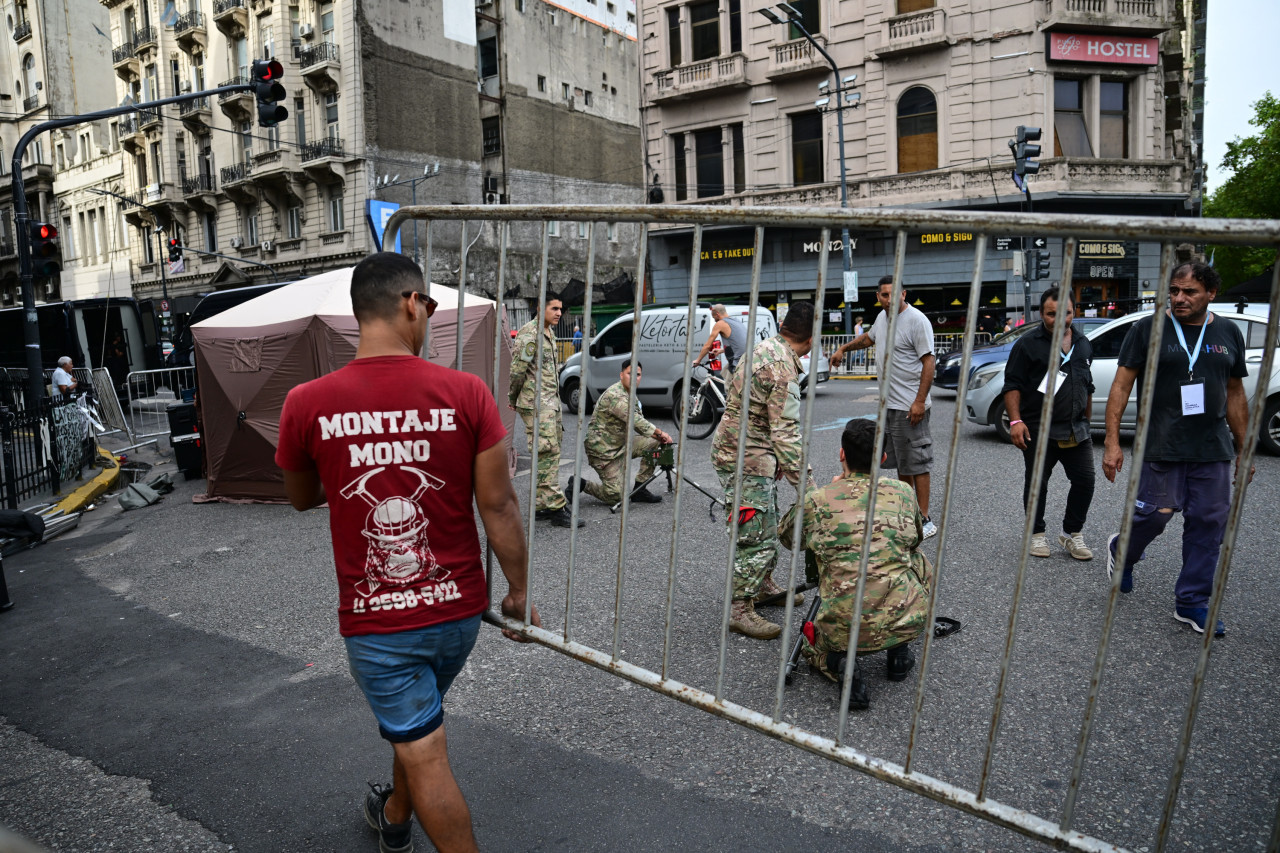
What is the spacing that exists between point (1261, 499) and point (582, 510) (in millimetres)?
5642

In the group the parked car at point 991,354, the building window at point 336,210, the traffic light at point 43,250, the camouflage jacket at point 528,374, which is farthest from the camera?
the building window at point 336,210

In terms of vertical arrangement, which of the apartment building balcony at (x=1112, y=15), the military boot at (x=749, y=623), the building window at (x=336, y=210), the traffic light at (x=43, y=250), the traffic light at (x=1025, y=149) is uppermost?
the apartment building balcony at (x=1112, y=15)

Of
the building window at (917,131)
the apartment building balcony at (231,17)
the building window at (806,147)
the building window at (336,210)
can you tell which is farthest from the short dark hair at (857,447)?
the apartment building balcony at (231,17)

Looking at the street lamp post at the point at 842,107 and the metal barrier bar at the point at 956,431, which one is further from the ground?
the street lamp post at the point at 842,107

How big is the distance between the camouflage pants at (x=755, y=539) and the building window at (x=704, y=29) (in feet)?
90.8

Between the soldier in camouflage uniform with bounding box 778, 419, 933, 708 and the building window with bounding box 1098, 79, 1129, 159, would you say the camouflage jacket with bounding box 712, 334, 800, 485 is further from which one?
the building window with bounding box 1098, 79, 1129, 159

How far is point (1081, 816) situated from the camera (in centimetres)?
274

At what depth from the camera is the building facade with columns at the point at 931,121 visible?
23.8 meters

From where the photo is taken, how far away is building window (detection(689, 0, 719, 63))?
95.1 feet

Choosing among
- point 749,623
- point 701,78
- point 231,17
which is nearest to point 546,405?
point 749,623

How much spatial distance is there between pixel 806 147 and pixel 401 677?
27.9m

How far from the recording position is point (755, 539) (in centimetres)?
454

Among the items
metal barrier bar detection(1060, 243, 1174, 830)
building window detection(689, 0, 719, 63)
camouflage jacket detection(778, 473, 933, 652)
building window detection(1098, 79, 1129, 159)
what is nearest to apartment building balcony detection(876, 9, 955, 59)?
building window detection(1098, 79, 1129, 159)

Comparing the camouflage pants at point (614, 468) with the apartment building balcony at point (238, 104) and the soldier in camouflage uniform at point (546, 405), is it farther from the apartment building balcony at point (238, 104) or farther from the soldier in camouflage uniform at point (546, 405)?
the apartment building balcony at point (238, 104)
